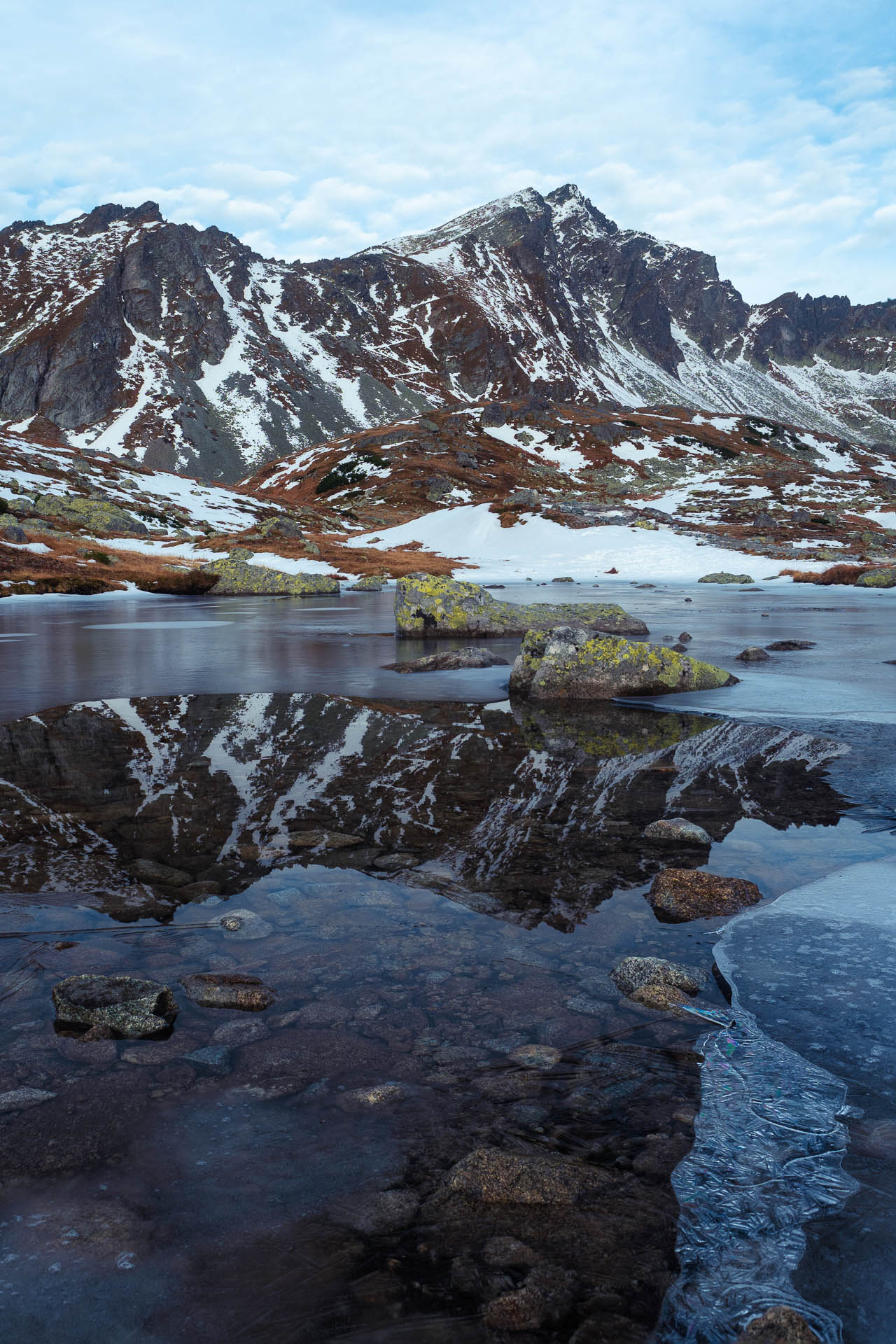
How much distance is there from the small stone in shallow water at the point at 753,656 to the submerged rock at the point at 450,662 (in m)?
5.74

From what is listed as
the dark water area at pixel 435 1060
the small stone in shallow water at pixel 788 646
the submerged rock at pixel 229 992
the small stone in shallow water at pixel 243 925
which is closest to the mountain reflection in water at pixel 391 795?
the dark water area at pixel 435 1060

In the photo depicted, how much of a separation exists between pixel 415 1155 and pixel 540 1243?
61 cm

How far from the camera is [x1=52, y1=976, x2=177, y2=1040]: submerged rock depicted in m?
3.86

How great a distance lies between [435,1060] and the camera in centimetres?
364

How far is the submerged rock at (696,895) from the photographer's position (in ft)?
17.0

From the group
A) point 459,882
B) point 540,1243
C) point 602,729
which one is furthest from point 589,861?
point 602,729

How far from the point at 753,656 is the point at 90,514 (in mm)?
74728

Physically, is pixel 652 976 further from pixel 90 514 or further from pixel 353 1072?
pixel 90 514

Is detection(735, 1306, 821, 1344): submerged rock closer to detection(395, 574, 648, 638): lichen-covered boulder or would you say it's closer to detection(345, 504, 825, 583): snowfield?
detection(395, 574, 648, 638): lichen-covered boulder

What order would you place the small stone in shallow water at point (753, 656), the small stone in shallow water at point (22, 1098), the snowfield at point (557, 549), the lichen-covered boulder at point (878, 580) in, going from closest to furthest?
the small stone in shallow water at point (22, 1098) < the small stone in shallow water at point (753, 656) < the lichen-covered boulder at point (878, 580) < the snowfield at point (557, 549)

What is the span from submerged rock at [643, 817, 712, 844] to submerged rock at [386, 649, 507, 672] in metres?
10.8

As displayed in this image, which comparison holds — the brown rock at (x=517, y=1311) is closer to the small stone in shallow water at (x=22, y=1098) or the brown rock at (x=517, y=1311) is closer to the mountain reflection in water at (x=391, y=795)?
the small stone in shallow water at (x=22, y=1098)

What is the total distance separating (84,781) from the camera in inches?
324

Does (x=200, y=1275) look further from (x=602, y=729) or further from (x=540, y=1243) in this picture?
(x=602, y=729)
